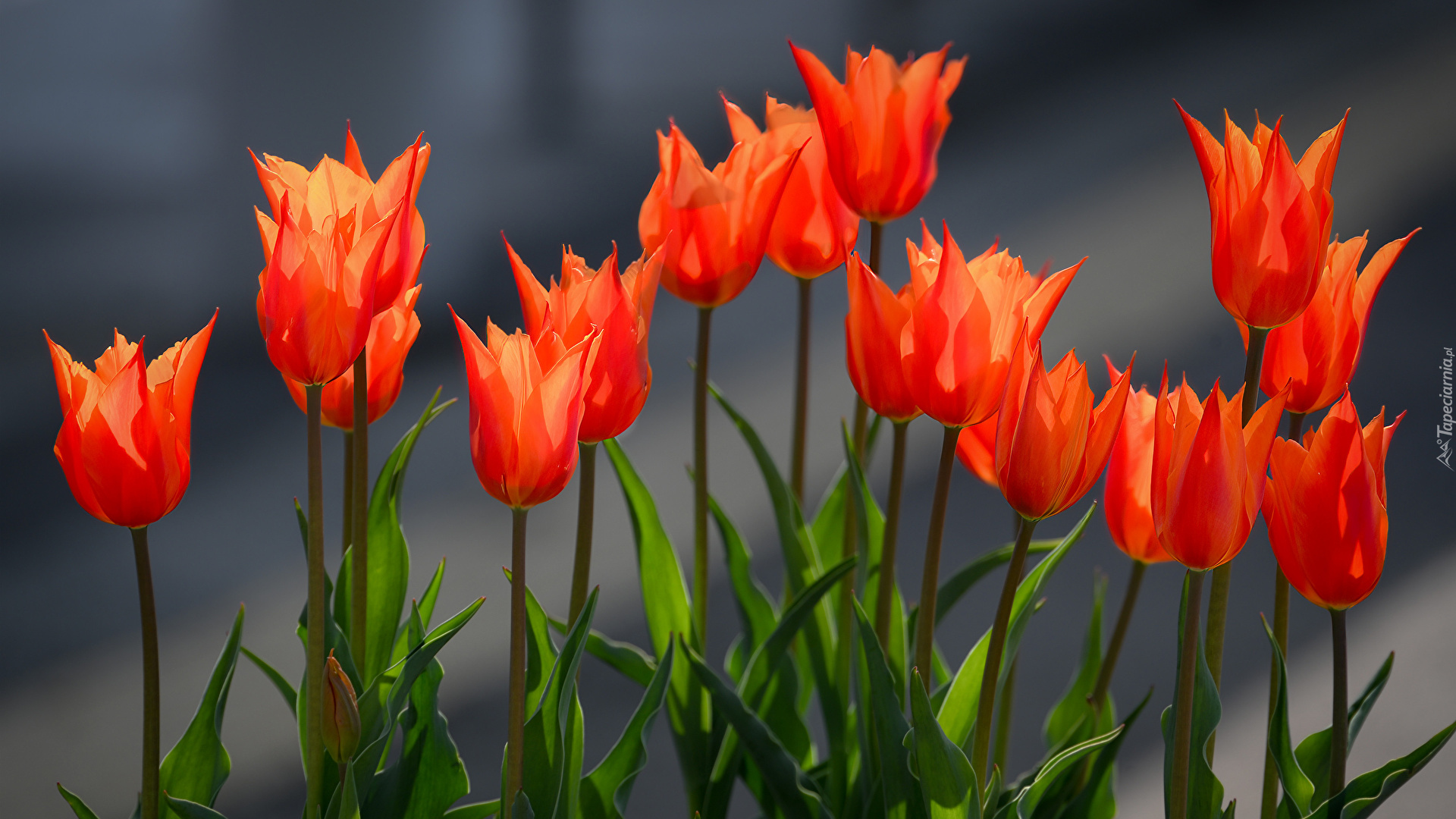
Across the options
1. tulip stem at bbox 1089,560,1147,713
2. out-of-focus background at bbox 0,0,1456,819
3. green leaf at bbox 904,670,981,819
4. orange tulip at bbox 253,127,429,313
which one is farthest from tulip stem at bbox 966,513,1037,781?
out-of-focus background at bbox 0,0,1456,819

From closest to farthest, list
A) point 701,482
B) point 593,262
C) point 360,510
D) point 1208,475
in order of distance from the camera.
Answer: point 1208,475
point 360,510
point 701,482
point 593,262

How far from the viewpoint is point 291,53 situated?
2990mm

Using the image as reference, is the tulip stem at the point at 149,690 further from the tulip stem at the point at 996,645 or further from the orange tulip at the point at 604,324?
the tulip stem at the point at 996,645

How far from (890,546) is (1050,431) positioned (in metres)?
0.16

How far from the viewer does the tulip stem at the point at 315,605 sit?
1.56 ft

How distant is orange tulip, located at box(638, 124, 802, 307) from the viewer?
1.85ft

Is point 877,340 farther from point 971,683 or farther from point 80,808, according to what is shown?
point 80,808

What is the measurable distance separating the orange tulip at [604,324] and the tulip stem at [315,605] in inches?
4.0

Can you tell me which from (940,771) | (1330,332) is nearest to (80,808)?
(940,771)

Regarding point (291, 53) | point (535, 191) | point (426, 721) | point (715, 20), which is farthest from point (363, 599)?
point (715, 20)

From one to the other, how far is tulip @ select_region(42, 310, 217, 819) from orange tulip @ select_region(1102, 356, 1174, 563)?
0.41 metres

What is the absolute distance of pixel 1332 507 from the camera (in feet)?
1.53

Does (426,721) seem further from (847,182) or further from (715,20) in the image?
(715,20)

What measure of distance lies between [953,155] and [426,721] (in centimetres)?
251
